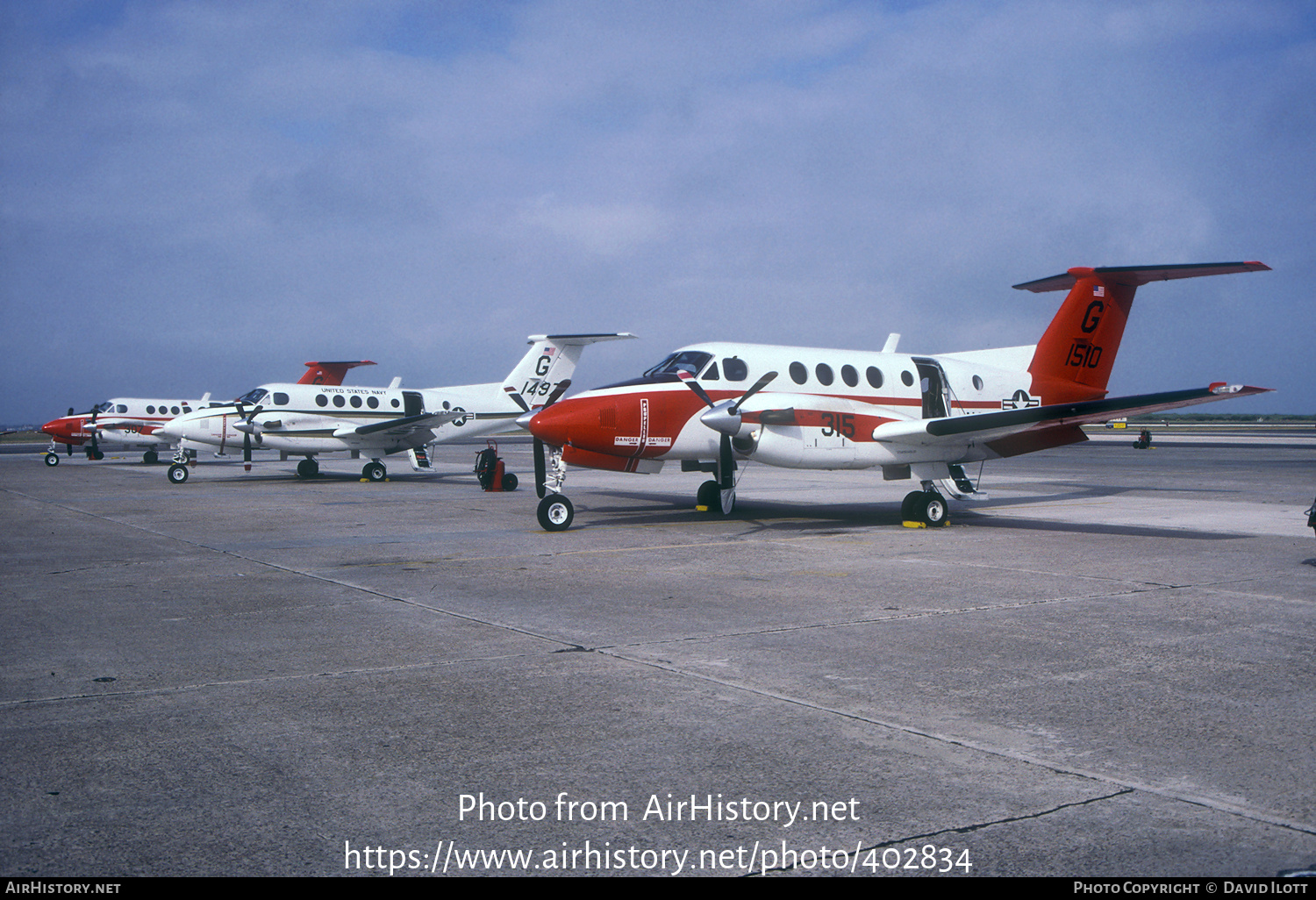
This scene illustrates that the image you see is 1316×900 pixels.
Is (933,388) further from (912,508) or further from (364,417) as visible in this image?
(364,417)

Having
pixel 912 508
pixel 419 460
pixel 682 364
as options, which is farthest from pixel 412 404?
pixel 912 508

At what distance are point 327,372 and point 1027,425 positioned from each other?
4331cm

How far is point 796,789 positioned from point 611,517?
13.1 m

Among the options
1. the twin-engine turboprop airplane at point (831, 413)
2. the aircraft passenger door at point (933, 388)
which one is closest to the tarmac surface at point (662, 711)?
the twin-engine turboprop airplane at point (831, 413)

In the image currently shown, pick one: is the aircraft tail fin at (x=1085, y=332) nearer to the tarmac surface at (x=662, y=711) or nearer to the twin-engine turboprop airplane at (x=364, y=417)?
the tarmac surface at (x=662, y=711)

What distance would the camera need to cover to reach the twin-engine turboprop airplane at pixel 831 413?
14.5m

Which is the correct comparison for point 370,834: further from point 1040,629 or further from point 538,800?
point 1040,629

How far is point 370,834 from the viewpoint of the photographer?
3.78m

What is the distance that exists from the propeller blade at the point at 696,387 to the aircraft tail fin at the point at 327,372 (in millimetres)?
37214

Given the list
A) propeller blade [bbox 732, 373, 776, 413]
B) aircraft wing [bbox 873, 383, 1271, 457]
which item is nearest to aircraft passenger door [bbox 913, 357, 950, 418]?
aircraft wing [bbox 873, 383, 1271, 457]

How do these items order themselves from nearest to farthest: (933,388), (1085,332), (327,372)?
1. (933,388)
2. (1085,332)
3. (327,372)

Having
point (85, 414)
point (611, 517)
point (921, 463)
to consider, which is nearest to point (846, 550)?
point (921, 463)

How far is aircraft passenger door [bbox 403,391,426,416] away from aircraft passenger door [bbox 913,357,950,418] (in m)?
19.6

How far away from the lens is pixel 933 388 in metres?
17.0
